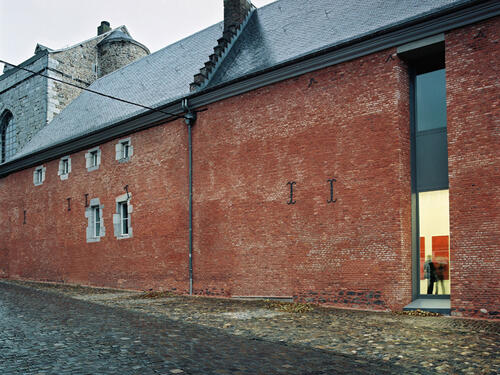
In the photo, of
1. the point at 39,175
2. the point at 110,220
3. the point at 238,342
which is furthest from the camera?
the point at 39,175

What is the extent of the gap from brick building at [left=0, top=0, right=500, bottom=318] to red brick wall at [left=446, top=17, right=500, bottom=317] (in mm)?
26

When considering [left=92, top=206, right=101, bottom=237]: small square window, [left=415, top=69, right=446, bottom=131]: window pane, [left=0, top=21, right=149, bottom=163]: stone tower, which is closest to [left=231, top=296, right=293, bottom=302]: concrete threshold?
[left=415, top=69, right=446, bottom=131]: window pane

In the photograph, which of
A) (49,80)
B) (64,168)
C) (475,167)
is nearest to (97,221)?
(64,168)

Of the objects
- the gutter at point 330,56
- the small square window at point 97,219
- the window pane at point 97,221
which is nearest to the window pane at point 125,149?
the gutter at point 330,56

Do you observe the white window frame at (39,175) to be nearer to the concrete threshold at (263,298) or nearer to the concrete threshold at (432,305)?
the concrete threshold at (263,298)

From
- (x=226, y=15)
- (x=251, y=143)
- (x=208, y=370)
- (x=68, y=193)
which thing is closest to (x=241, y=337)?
(x=208, y=370)

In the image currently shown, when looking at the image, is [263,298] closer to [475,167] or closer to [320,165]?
[320,165]

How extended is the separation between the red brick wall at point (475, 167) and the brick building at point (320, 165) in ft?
0.09

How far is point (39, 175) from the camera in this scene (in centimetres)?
2262

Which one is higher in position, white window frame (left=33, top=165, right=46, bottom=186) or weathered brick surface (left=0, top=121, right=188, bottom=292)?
white window frame (left=33, top=165, right=46, bottom=186)

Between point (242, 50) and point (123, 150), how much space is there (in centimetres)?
574

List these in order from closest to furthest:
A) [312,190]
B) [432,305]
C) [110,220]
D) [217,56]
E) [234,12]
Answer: [432,305], [312,190], [217,56], [234,12], [110,220]

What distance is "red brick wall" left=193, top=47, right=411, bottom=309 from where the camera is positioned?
34.7 feet

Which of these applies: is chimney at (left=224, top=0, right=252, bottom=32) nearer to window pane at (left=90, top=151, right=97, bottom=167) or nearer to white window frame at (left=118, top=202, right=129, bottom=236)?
window pane at (left=90, top=151, right=97, bottom=167)
